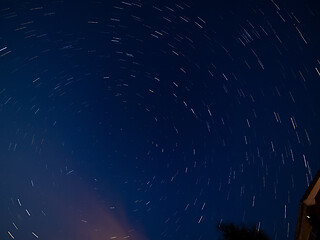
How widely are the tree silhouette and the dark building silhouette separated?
Answer: 155 inches

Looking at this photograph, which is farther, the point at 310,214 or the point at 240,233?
the point at 310,214

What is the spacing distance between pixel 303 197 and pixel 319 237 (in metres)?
1.79

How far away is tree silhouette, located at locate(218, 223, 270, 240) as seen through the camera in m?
7.56

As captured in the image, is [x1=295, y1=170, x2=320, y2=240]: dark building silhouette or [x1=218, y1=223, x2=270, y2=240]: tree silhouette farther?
[x1=295, y1=170, x2=320, y2=240]: dark building silhouette

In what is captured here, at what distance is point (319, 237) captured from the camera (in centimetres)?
933

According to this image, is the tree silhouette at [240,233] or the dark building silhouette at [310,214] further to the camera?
the dark building silhouette at [310,214]

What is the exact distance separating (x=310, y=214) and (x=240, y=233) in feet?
15.4

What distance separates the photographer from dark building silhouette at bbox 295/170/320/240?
9758 mm

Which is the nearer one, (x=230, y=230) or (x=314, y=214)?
(x=230, y=230)

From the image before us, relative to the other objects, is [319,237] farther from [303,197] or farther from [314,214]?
[303,197]

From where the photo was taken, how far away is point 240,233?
7.69 meters

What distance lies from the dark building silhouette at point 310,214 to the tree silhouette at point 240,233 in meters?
→ 3.93

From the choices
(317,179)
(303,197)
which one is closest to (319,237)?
(303,197)

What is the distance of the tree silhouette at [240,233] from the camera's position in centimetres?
756
